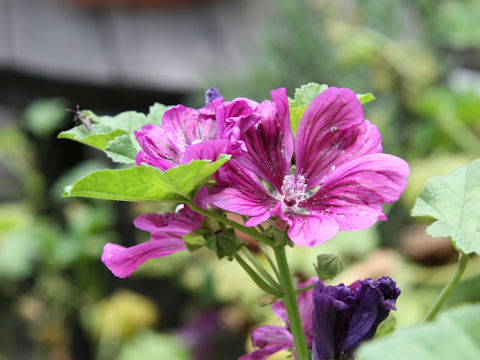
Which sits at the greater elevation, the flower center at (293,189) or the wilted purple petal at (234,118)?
the wilted purple petal at (234,118)

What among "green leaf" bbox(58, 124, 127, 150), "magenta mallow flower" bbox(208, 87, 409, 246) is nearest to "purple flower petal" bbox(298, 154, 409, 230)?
"magenta mallow flower" bbox(208, 87, 409, 246)

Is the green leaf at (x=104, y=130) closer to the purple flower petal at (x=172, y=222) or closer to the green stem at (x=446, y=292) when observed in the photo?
the purple flower petal at (x=172, y=222)

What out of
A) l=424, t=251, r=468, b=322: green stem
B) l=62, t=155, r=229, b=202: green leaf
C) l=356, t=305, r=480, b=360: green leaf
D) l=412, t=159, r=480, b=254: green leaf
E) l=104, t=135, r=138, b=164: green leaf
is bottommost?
l=424, t=251, r=468, b=322: green stem

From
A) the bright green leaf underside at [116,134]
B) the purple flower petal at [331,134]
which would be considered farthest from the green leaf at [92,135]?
the purple flower petal at [331,134]

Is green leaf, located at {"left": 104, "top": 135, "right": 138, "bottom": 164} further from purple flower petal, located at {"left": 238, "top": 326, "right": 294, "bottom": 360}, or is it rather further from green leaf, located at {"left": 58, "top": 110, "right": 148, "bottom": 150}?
purple flower petal, located at {"left": 238, "top": 326, "right": 294, "bottom": 360}

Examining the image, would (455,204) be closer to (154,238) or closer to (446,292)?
(446,292)

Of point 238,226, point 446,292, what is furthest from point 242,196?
point 446,292
